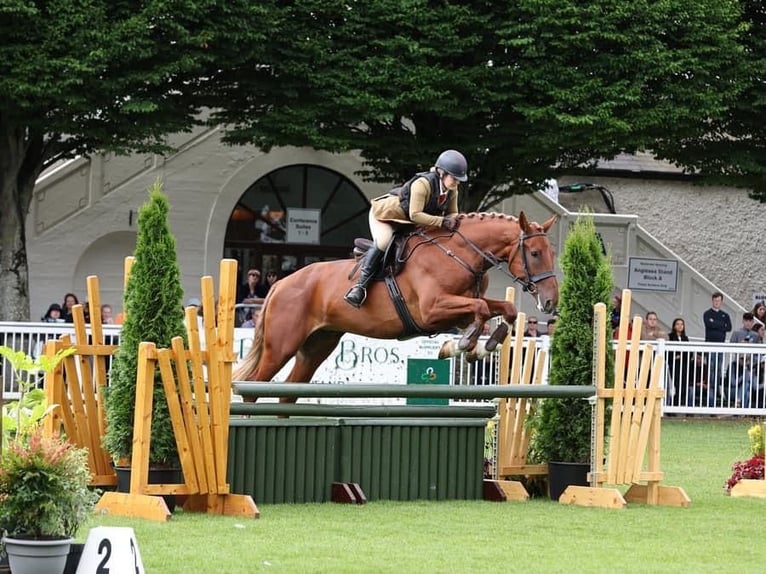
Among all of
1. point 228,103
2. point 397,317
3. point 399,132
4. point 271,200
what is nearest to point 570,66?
point 399,132

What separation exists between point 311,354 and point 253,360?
0.53m

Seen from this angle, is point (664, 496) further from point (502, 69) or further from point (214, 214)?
point (214, 214)

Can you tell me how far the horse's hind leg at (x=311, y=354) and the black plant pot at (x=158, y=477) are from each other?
251cm

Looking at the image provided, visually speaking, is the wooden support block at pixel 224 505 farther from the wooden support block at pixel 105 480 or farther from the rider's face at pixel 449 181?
the rider's face at pixel 449 181

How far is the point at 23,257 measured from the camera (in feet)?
84.0

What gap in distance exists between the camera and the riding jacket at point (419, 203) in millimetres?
12531

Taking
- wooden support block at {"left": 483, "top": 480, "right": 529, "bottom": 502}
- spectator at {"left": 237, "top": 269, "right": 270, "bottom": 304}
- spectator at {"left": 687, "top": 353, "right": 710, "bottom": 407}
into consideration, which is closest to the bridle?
wooden support block at {"left": 483, "top": 480, "right": 529, "bottom": 502}

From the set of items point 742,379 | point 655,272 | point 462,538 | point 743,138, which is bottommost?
point 462,538

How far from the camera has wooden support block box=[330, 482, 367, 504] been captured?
38.3 ft

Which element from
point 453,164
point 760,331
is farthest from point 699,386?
point 453,164

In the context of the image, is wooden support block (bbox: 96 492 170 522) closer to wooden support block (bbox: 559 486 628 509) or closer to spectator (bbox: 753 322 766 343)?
wooden support block (bbox: 559 486 628 509)

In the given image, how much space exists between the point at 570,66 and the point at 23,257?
9.65 meters

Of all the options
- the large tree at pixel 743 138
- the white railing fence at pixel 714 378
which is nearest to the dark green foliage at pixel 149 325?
the white railing fence at pixel 714 378

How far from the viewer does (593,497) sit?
1207 centimetres
